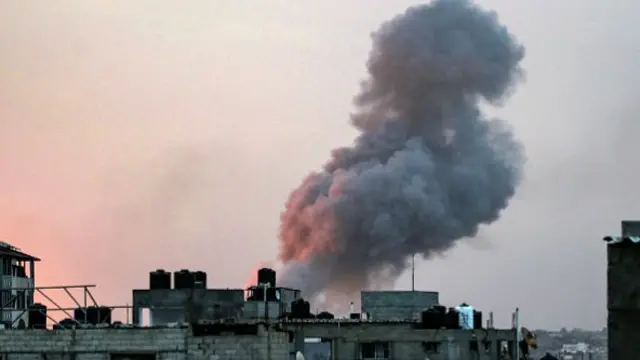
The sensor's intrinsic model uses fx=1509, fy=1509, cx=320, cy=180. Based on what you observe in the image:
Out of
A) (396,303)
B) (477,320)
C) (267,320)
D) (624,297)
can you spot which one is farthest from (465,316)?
(624,297)

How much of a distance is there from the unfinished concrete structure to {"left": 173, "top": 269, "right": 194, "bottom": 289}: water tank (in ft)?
129

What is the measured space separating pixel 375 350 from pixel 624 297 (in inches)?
1413

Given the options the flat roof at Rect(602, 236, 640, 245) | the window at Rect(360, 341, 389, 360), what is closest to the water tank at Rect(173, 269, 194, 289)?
the window at Rect(360, 341, 389, 360)

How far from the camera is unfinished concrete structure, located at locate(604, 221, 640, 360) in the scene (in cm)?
2011

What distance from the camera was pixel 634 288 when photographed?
66.2ft

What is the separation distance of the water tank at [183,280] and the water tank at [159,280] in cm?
28

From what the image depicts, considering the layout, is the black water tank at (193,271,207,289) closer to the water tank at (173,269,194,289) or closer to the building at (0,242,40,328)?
the water tank at (173,269,194,289)

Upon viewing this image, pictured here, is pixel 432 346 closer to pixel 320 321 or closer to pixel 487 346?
pixel 487 346

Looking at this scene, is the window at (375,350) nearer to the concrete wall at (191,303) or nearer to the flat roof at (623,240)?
the concrete wall at (191,303)

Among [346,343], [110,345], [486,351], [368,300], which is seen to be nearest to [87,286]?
[110,345]

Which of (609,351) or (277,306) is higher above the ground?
(277,306)

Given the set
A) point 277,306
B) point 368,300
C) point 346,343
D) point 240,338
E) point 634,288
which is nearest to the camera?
point 634,288

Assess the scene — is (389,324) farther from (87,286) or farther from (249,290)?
(87,286)

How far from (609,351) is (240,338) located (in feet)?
55.7
